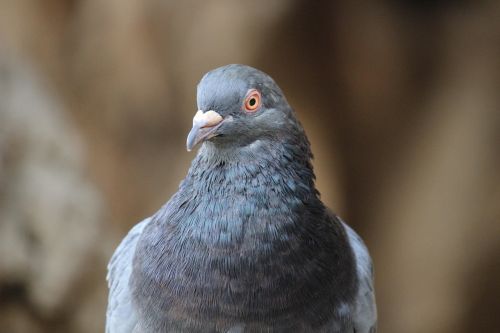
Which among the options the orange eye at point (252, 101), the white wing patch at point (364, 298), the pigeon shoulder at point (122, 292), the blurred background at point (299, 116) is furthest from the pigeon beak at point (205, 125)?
the blurred background at point (299, 116)

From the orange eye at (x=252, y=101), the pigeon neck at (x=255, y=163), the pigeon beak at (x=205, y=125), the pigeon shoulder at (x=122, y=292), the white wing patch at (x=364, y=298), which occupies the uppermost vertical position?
the orange eye at (x=252, y=101)

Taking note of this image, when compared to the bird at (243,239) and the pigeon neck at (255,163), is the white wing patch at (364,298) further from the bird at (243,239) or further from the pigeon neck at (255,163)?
the pigeon neck at (255,163)

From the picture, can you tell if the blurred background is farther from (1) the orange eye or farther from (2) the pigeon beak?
(2) the pigeon beak

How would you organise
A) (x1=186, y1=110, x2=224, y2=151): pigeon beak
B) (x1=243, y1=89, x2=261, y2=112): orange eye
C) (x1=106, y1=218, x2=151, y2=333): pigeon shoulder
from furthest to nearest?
1. (x1=106, y1=218, x2=151, y2=333): pigeon shoulder
2. (x1=243, y1=89, x2=261, y2=112): orange eye
3. (x1=186, y1=110, x2=224, y2=151): pigeon beak

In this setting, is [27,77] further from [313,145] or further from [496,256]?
[496,256]

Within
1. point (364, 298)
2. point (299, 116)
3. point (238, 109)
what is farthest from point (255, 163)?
point (299, 116)

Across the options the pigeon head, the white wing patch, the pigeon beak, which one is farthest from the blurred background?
the pigeon beak

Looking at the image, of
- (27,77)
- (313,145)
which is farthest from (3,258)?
(313,145)
